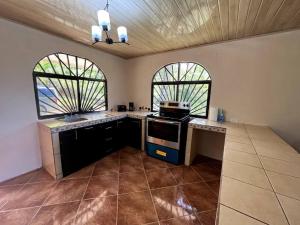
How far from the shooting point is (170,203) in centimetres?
183

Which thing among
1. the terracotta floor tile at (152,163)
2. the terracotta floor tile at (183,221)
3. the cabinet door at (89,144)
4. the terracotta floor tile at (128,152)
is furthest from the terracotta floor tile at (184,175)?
the cabinet door at (89,144)

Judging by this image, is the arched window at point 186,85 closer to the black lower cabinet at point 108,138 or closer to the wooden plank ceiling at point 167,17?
the wooden plank ceiling at point 167,17

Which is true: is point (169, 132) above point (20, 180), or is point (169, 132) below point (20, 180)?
above

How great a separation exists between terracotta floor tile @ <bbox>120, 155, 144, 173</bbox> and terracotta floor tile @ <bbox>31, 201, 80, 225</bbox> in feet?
3.11

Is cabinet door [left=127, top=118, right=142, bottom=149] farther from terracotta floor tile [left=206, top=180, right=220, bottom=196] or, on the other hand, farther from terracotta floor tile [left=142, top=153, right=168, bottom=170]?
terracotta floor tile [left=206, top=180, right=220, bottom=196]

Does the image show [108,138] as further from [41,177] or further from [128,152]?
[41,177]

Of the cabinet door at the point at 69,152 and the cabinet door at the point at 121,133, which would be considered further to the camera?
the cabinet door at the point at 121,133

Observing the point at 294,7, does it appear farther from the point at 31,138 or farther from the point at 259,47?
the point at 31,138

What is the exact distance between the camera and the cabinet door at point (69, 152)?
223 cm

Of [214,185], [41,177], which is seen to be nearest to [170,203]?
[214,185]

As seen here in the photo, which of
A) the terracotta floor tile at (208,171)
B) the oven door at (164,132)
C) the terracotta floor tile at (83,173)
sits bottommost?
the terracotta floor tile at (83,173)

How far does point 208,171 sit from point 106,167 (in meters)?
1.96

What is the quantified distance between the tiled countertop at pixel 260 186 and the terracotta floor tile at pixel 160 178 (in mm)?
1231

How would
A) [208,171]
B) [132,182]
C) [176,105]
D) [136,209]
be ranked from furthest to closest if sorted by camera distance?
[176,105] → [208,171] → [132,182] → [136,209]
